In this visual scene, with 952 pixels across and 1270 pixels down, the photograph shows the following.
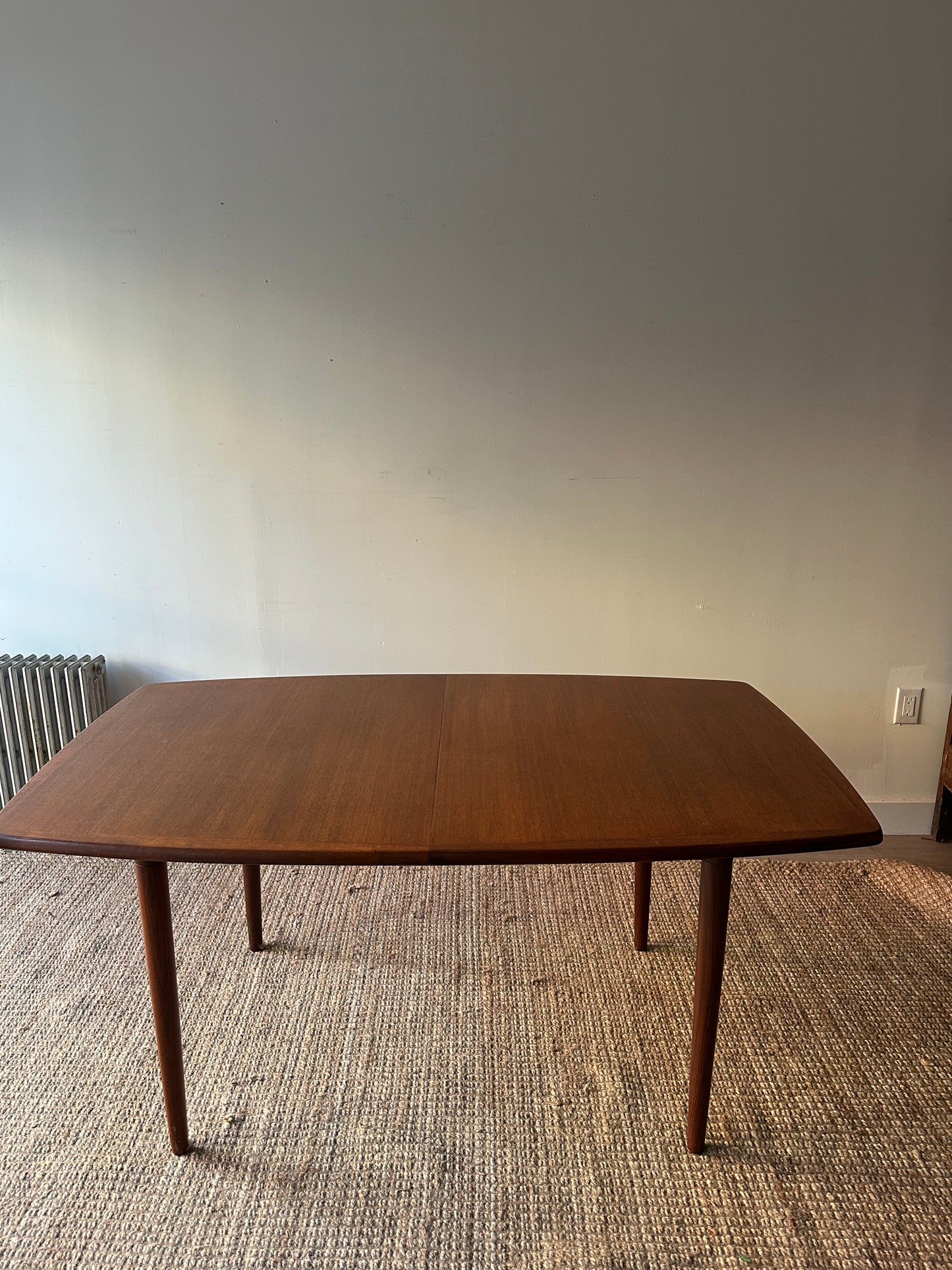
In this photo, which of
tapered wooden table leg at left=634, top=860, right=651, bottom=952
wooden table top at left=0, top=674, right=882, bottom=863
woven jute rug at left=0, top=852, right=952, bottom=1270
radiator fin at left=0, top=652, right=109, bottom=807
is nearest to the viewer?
wooden table top at left=0, top=674, right=882, bottom=863

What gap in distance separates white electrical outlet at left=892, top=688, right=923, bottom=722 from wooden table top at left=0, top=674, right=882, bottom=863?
3.56 feet

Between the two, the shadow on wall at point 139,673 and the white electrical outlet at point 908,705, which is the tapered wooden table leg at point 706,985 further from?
the shadow on wall at point 139,673

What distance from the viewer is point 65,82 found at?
2.26 metres

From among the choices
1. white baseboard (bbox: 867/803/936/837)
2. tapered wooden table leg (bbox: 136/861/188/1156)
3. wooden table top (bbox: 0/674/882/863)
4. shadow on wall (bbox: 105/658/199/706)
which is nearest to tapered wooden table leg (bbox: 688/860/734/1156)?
wooden table top (bbox: 0/674/882/863)

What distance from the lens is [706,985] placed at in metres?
1.46

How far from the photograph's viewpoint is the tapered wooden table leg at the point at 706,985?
55.3 inches

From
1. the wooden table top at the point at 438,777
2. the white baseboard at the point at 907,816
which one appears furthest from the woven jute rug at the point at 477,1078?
the wooden table top at the point at 438,777

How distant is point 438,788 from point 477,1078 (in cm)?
67

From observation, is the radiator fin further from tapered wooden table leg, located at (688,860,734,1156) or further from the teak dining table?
tapered wooden table leg, located at (688,860,734,1156)

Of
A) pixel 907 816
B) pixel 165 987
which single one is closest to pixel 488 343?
pixel 165 987

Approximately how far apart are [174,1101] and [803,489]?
2.15m

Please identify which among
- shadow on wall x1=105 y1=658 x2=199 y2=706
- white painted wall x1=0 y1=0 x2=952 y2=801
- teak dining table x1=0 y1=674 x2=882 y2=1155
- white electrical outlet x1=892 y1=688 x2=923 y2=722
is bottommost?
white electrical outlet x1=892 y1=688 x2=923 y2=722

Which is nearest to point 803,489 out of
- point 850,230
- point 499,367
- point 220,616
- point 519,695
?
point 850,230

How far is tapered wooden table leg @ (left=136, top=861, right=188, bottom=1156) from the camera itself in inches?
55.5
